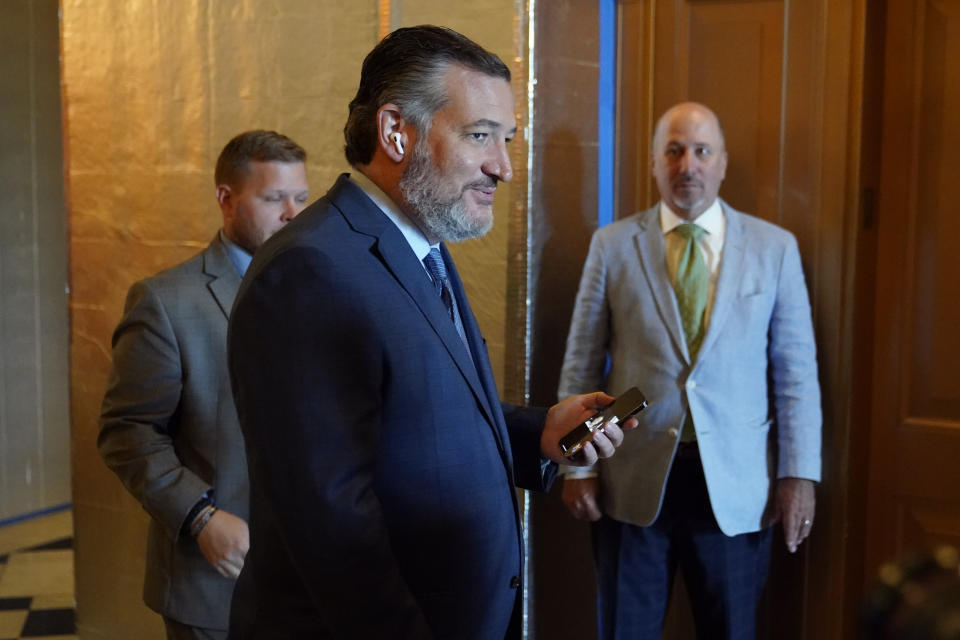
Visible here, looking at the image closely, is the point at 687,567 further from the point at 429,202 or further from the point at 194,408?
the point at 429,202

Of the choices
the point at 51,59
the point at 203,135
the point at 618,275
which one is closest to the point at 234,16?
the point at 203,135

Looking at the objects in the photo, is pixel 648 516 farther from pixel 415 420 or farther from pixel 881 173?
pixel 415 420

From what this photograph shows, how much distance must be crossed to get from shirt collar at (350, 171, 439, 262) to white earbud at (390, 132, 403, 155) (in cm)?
8

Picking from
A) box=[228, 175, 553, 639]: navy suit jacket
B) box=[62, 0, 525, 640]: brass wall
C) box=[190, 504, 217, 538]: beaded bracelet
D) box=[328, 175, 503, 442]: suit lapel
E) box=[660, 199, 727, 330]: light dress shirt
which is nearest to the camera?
box=[228, 175, 553, 639]: navy suit jacket

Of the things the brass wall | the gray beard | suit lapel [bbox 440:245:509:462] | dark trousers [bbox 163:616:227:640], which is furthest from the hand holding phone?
the brass wall

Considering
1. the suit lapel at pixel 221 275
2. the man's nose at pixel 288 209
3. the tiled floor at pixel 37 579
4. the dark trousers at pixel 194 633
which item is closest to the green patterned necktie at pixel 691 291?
the man's nose at pixel 288 209

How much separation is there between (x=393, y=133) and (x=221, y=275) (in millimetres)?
929

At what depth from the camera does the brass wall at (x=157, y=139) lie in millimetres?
3373

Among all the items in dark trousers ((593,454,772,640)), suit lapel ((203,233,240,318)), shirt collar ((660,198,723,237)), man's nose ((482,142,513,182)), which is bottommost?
dark trousers ((593,454,772,640))

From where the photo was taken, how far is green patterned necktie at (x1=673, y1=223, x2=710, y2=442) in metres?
2.93

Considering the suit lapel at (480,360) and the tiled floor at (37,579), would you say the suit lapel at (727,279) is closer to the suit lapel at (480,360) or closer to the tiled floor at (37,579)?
the suit lapel at (480,360)

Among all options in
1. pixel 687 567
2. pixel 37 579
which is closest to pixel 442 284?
pixel 687 567

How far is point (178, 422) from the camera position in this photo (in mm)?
2539

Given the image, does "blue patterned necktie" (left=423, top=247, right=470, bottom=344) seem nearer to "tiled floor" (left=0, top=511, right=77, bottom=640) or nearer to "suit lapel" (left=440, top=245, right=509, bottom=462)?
"suit lapel" (left=440, top=245, right=509, bottom=462)
